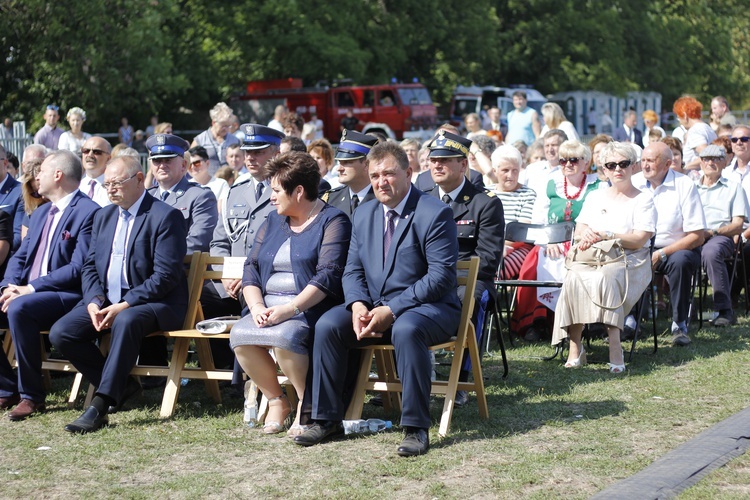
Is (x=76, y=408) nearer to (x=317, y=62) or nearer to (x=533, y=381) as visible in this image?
(x=533, y=381)

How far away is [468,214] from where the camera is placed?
776cm

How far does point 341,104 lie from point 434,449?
28.3 meters

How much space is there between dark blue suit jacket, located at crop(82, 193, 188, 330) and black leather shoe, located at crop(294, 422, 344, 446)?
140 centimetres

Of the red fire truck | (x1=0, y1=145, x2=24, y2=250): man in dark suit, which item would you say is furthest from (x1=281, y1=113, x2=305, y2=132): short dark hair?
the red fire truck

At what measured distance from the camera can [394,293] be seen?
261 inches

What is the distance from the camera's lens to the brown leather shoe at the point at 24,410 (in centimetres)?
718

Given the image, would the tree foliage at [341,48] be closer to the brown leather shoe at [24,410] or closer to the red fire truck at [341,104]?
the red fire truck at [341,104]

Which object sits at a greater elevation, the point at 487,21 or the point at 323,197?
the point at 487,21

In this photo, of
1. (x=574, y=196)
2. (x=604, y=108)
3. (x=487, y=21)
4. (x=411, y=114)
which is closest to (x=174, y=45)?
(x=411, y=114)

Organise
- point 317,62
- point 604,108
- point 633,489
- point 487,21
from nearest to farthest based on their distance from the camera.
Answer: point 633,489, point 317,62, point 487,21, point 604,108

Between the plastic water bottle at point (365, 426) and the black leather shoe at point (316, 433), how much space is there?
82mm

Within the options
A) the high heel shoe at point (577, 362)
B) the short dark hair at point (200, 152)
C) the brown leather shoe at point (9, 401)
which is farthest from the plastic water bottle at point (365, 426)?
the short dark hair at point (200, 152)

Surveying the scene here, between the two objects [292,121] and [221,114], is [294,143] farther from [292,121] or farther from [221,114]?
[221,114]

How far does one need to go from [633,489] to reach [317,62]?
2998 cm
